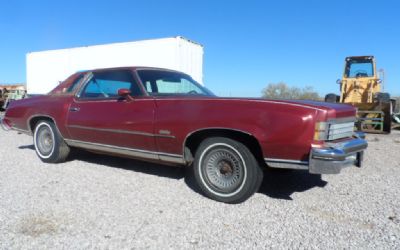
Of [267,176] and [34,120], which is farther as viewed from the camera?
[34,120]

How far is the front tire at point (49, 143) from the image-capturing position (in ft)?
17.9

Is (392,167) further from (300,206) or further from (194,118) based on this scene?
(194,118)

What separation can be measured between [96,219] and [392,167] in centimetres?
465

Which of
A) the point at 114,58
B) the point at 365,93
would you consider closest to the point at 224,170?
the point at 365,93

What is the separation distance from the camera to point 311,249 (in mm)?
2682

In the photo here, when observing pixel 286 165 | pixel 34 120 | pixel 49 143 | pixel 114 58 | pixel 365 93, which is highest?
pixel 114 58

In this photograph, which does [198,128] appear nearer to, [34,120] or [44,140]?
[44,140]

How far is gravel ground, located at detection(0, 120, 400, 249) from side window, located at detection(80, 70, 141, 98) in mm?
1127

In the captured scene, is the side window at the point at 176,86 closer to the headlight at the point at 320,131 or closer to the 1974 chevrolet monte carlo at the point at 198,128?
the 1974 chevrolet monte carlo at the point at 198,128

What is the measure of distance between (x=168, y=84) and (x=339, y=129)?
240 centimetres

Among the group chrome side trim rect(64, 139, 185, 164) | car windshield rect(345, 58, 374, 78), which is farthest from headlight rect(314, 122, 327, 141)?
car windshield rect(345, 58, 374, 78)

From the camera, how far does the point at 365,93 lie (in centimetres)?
1207

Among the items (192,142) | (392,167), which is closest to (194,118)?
(192,142)

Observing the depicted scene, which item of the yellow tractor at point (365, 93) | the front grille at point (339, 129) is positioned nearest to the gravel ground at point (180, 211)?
the front grille at point (339, 129)
